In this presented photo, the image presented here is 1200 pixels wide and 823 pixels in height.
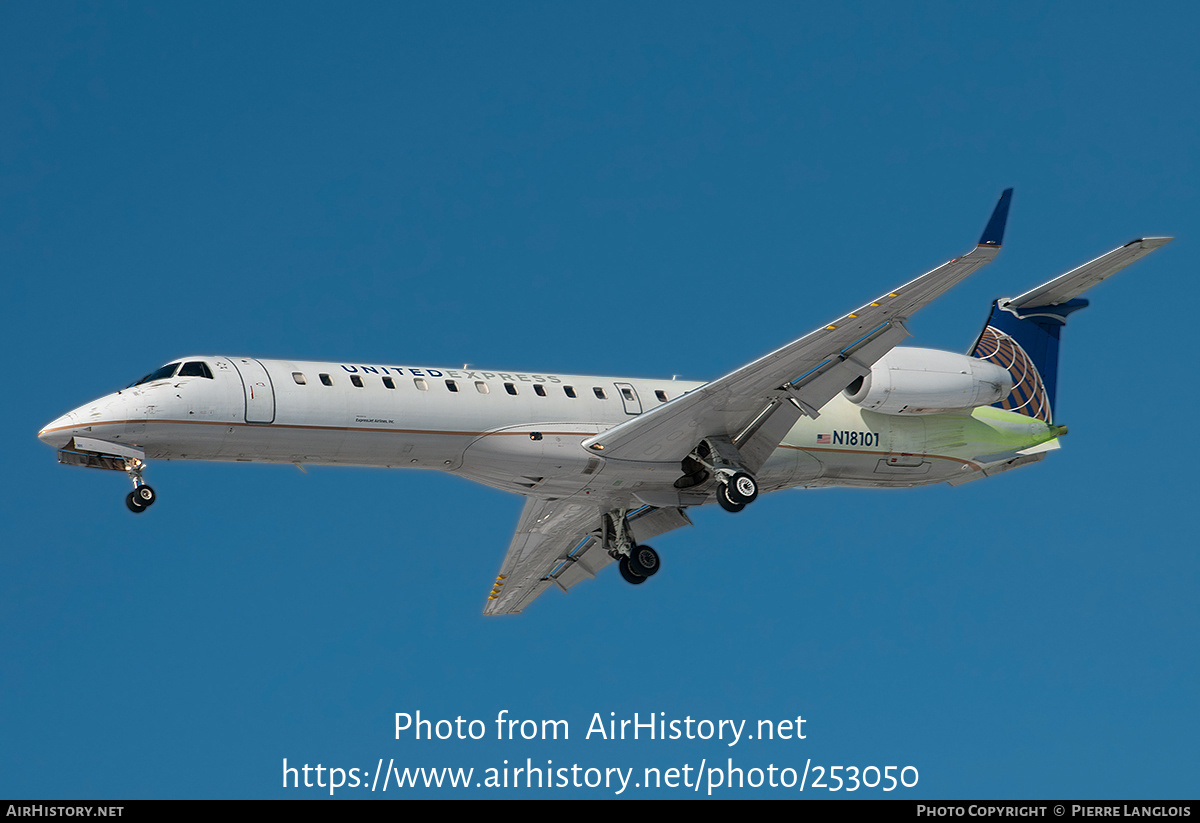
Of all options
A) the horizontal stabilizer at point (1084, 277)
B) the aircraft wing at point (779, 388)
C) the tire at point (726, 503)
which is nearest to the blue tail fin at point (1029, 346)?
the horizontal stabilizer at point (1084, 277)

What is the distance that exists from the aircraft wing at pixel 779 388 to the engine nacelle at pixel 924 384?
1.82 m

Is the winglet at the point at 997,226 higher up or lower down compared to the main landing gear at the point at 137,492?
higher up

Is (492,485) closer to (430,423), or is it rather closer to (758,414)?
(430,423)

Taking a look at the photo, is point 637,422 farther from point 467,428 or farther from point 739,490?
point 467,428

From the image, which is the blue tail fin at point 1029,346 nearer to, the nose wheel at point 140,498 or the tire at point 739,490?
the tire at point 739,490

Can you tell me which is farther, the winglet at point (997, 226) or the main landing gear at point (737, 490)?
the main landing gear at point (737, 490)

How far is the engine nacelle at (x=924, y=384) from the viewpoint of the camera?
28531 mm

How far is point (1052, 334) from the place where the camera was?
32.1m

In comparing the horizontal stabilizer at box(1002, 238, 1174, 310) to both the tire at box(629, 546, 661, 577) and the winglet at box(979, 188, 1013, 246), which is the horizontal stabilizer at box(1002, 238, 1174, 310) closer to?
the winglet at box(979, 188, 1013, 246)

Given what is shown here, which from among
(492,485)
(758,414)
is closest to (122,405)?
(492,485)

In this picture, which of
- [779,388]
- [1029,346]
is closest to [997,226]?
[779,388]

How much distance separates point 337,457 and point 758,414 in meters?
7.55

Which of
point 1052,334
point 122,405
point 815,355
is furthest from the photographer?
point 1052,334

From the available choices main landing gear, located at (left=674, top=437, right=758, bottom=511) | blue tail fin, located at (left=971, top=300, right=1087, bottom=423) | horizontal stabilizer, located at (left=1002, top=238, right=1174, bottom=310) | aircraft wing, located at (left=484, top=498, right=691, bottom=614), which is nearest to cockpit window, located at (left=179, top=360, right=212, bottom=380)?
aircraft wing, located at (left=484, top=498, right=691, bottom=614)
